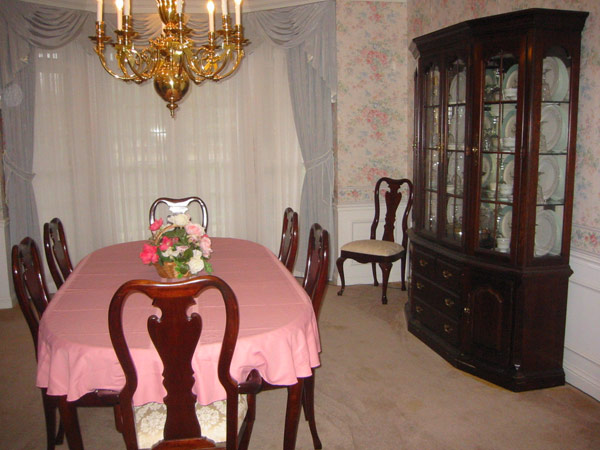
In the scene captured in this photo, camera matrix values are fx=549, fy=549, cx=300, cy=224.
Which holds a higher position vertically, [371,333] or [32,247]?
[32,247]

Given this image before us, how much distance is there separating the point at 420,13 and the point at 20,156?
3.60m

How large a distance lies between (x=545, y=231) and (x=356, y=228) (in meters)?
2.26

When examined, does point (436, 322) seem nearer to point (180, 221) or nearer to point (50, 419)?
point (180, 221)

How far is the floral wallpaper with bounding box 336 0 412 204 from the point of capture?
4867 millimetres

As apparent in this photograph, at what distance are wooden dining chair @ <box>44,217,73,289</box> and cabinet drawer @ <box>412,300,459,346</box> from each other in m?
2.27

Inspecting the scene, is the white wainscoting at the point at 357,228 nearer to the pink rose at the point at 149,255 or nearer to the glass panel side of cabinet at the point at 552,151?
the glass panel side of cabinet at the point at 552,151

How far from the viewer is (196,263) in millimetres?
2479

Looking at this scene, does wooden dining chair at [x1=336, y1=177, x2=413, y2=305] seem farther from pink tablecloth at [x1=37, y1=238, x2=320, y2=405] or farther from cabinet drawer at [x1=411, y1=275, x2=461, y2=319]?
pink tablecloth at [x1=37, y1=238, x2=320, y2=405]

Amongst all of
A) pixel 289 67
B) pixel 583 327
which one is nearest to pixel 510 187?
pixel 583 327

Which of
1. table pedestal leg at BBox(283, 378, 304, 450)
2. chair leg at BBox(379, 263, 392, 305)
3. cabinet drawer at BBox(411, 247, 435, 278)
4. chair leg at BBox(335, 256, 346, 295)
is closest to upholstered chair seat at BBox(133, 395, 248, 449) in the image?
table pedestal leg at BBox(283, 378, 304, 450)

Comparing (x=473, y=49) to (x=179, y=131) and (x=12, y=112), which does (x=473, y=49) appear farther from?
(x=12, y=112)

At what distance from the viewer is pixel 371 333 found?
3943 mm

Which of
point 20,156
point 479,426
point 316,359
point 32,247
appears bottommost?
point 479,426

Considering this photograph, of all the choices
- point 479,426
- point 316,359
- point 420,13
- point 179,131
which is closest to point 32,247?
point 316,359
